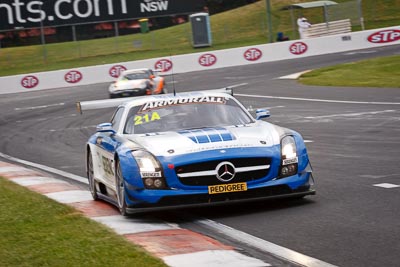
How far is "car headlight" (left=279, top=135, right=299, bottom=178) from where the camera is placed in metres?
10.0

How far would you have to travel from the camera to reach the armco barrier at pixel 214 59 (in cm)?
4681

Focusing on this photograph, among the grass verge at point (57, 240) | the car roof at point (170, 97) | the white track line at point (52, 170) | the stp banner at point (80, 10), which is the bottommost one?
the white track line at point (52, 170)

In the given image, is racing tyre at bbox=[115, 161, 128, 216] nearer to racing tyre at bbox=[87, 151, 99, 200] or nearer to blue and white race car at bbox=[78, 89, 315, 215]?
blue and white race car at bbox=[78, 89, 315, 215]

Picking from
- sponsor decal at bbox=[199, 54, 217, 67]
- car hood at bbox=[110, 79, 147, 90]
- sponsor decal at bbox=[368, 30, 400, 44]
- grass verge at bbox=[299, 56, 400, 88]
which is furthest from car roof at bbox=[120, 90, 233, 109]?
sponsor decal at bbox=[368, 30, 400, 44]

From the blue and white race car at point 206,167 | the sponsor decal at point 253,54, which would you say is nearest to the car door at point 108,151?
the blue and white race car at point 206,167

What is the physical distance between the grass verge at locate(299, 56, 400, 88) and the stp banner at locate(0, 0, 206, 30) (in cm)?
3109

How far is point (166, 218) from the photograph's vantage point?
10.2m

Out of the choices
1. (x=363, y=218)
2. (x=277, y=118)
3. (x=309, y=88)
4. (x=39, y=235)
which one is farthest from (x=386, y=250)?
(x=309, y=88)

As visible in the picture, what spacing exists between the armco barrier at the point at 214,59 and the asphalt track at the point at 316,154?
5245 mm

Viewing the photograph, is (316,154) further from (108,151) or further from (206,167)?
(206,167)

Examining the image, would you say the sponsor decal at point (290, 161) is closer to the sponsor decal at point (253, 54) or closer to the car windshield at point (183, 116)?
the car windshield at point (183, 116)

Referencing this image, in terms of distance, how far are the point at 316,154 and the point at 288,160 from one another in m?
5.24

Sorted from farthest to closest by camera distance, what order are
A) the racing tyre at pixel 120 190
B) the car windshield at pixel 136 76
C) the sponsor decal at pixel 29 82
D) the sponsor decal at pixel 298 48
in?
1. the sponsor decal at pixel 298 48
2. the sponsor decal at pixel 29 82
3. the car windshield at pixel 136 76
4. the racing tyre at pixel 120 190

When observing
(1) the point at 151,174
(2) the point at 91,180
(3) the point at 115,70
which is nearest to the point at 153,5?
(3) the point at 115,70
